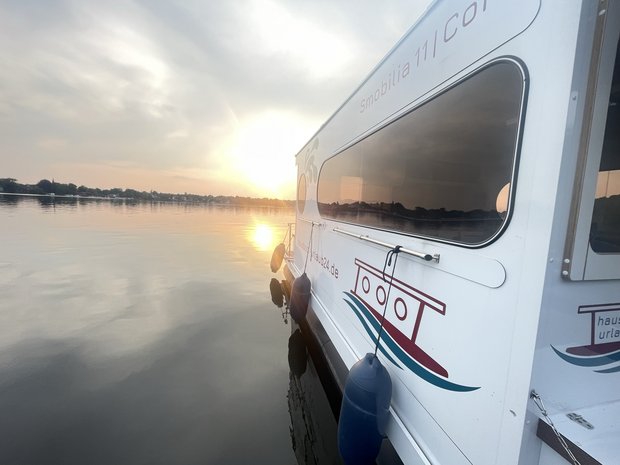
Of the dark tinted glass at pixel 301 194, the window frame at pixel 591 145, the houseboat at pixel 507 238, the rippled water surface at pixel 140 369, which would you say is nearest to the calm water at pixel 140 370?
the rippled water surface at pixel 140 369

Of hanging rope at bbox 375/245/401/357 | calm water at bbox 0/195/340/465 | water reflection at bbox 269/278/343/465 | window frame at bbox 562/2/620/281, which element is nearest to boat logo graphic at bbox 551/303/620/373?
window frame at bbox 562/2/620/281

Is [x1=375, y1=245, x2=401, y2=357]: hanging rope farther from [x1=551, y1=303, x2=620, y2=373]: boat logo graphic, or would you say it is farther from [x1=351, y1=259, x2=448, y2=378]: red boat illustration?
[x1=551, y1=303, x2=620, y2=373]: boat logo graphic

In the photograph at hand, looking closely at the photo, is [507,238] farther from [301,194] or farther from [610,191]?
[301,194]

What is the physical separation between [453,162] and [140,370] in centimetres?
428

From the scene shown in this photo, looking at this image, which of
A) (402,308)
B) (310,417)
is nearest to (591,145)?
(402,308)

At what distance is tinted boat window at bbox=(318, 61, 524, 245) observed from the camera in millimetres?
1344

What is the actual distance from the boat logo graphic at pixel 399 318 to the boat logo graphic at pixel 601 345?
44cm

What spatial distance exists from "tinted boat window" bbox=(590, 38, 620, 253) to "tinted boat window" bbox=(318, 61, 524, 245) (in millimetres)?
318

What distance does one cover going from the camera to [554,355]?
119cm

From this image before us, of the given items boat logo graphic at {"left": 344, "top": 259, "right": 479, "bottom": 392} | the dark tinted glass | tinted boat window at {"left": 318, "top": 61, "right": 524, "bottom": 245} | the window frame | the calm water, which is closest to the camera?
the window frame

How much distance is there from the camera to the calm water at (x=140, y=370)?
2.80 meters

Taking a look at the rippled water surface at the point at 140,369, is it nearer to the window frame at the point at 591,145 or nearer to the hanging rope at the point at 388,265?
the hanging rope at the point at 388,265

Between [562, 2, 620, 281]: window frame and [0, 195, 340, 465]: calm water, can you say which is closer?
[562, 2, 620, 281]: window frame

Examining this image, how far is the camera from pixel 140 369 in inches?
153
